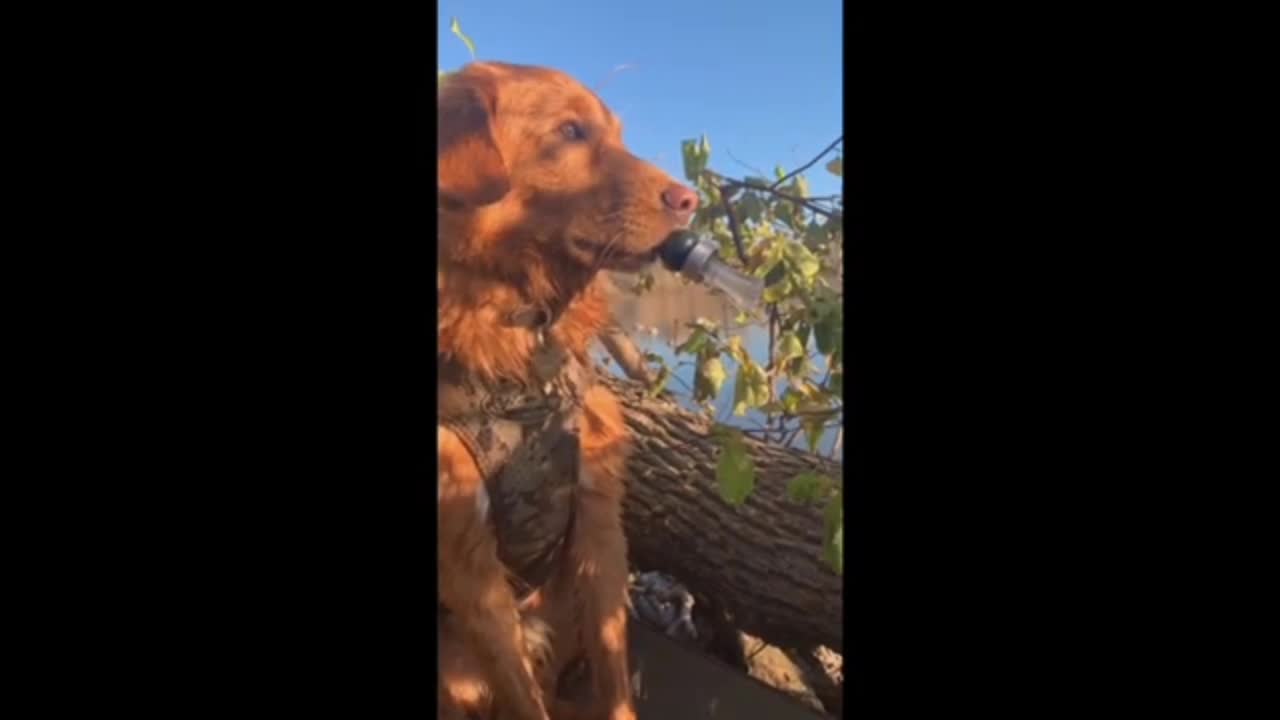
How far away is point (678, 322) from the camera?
5.19 feet

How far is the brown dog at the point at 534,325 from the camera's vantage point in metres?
1.51

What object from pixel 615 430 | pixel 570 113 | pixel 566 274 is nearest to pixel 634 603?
pixel 615 430

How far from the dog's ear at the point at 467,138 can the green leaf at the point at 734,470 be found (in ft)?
1.99

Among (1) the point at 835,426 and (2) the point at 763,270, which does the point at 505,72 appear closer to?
(2) the point at 763,270

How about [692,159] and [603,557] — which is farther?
[603,557]

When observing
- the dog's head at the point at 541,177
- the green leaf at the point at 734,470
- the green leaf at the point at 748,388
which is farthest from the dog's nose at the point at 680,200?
the green leaf at the point at 734,470

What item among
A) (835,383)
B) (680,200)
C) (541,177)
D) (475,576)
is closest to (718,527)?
(835,383)

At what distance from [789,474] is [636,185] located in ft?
1.86

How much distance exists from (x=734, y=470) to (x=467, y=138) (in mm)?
738

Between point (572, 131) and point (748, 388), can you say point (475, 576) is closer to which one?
point (748, 388)

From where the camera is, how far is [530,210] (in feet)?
5.01

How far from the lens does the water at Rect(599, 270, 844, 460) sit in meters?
1.56
